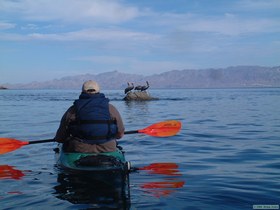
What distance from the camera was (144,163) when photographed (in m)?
11.9

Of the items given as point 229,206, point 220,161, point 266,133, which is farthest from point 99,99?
point 266,133

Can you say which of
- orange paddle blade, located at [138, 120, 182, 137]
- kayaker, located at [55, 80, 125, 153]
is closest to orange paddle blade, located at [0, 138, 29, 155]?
kayaker, located at [55, 80, 125, 153]

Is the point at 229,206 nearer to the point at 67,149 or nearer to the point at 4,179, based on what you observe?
the point at 67,149

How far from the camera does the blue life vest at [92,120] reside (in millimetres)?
8531

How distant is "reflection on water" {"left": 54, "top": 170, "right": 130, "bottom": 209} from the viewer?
24.2 ft

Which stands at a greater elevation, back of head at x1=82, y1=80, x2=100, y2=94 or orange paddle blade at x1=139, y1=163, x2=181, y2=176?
back of head at x1=82, y1=80, x2=100, y2=94

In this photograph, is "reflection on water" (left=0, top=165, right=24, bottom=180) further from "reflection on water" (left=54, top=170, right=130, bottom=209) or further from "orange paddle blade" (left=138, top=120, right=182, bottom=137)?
"orange paddle blade" (left=138, top=120, right=182, bottom=137)

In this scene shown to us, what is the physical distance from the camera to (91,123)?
28.0 ft

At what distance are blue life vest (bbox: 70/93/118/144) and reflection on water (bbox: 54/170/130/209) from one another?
0.81 m

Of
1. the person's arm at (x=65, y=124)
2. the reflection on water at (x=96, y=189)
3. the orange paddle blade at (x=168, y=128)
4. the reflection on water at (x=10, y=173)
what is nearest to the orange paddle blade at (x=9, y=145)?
the reflection on water at (x=10, y=173)

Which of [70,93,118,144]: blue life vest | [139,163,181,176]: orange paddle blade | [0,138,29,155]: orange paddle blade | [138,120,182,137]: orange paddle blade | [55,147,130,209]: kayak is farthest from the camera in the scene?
[138,120,182,137]: orange paddle blade

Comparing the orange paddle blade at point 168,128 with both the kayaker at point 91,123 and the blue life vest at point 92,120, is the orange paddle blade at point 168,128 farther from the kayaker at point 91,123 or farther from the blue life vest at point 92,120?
the blue life vest at point 92,120

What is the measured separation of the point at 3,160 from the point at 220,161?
6.94 m

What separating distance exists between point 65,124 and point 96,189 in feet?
5.47
